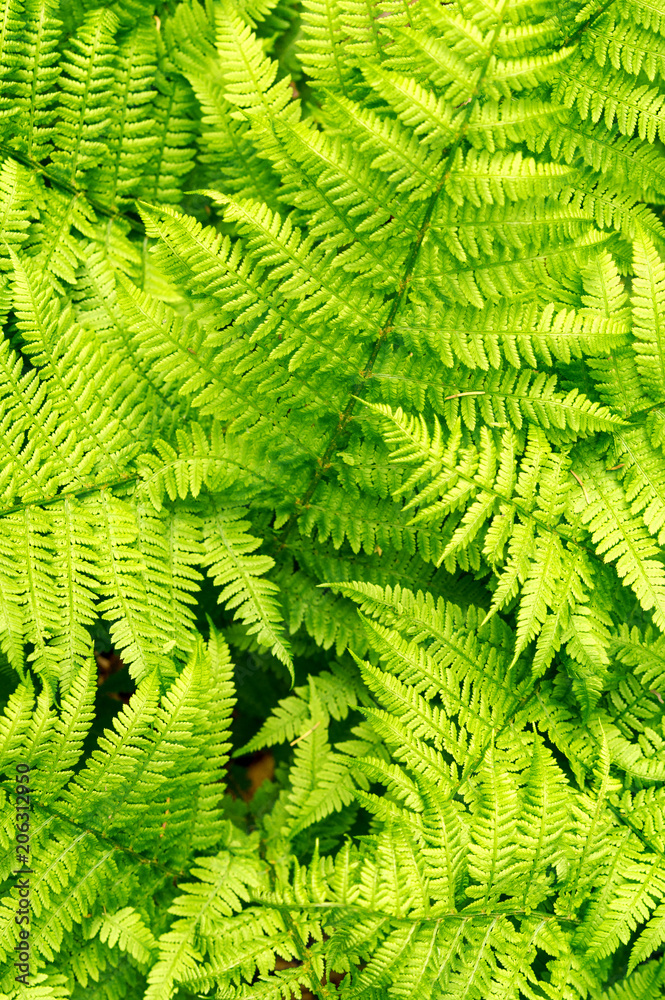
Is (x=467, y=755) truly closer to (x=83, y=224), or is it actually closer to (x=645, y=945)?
(x=645, y=945)

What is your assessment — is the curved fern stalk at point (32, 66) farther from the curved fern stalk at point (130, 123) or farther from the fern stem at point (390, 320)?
the fern stem at point (390, 320)

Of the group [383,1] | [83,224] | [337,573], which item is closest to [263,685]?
[337,573]

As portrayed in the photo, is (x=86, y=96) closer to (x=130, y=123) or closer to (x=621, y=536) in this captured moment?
(x=130, y=123)

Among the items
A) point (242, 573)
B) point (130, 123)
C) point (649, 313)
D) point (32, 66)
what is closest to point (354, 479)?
point (242, 573)

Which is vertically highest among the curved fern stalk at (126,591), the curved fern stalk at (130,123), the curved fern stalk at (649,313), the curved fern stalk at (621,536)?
the curved fern stalk at (130,123)

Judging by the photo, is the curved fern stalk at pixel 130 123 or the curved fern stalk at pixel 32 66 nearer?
the curved fern stalk at pixel 32 66

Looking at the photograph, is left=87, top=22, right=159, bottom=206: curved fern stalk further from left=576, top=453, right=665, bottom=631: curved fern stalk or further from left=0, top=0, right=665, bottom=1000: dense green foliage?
left=576, top=453, right=665, bottom=631: curved fern stalk

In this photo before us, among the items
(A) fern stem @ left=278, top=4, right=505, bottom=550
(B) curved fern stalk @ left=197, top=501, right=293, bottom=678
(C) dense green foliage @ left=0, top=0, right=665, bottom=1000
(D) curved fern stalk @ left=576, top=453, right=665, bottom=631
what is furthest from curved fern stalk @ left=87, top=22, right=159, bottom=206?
(D) curved fern stalk @ left=576, top=453, right=665, bottom=631

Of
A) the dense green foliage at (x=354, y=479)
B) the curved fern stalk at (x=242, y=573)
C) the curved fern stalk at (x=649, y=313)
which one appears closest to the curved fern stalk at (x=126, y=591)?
the dense green foliage at (x=354, y=479)
